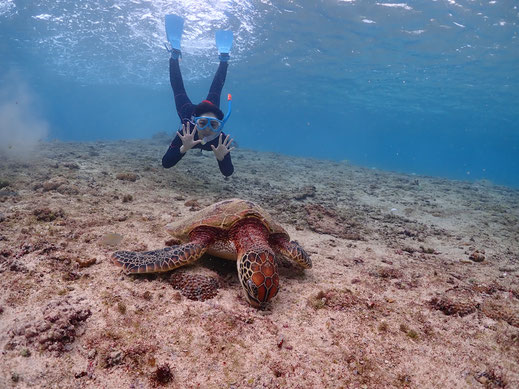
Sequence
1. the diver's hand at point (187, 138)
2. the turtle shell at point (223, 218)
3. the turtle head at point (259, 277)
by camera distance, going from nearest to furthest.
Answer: the turtle head at point (259, 277)
the turtle shell at point (223, 218)
the diver's hand at point (187, 138)

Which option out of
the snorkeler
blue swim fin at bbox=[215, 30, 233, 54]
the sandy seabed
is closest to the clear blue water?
blue swim fin at bbox=[215, 30, 233, 54]

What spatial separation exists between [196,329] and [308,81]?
131 feet

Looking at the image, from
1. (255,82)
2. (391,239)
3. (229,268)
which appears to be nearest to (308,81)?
(255,82)

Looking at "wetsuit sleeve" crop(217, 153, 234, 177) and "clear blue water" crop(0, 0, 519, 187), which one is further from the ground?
"clear blue water" crop(0, 0, 519, 187)

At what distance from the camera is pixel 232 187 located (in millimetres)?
9594

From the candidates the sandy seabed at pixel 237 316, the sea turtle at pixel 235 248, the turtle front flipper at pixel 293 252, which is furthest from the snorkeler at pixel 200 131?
the turtle front flipper at pixel 293 252

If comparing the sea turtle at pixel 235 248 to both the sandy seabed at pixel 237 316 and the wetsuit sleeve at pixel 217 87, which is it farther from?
the wetsuit sleeve at pixel 217 87

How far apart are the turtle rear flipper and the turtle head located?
69 cm

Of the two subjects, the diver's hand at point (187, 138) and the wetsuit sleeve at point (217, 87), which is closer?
the diver's hand at point (187, 138)

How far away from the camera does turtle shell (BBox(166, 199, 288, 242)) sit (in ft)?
11.4

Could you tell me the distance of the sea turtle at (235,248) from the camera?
8.91 ft

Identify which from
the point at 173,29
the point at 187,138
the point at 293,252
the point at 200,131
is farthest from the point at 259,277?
the point at 173,29

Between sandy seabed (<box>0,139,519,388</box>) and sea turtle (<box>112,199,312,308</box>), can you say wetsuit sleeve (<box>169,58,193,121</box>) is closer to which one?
sandy seabed (<box>0,139,519,388</box>)

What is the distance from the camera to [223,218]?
353 centimetres
